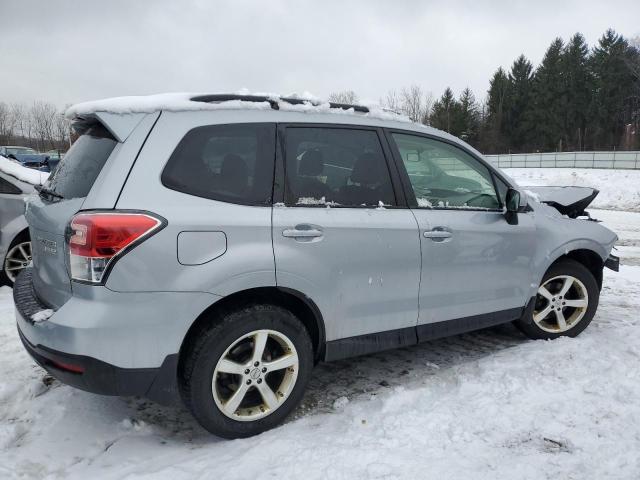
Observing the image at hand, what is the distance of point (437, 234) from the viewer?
3385 mm

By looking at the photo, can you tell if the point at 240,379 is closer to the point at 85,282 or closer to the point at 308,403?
the point at 308,403

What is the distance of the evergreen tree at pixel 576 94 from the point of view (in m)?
61.8

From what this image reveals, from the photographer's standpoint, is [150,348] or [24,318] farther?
[24,318]

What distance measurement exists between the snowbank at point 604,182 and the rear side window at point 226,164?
13962mm

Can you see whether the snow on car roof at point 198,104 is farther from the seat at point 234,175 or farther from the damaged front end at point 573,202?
the damaged front end at point 573,202

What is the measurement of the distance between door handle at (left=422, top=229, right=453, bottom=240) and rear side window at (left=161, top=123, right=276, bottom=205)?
115 cm

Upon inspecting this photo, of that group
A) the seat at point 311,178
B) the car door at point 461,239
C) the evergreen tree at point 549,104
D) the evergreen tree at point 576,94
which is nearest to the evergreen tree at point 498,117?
the evergreen tree at point 549,104

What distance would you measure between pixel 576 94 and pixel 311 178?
69896mm

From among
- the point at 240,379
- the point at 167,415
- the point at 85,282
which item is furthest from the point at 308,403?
the point at 85,282

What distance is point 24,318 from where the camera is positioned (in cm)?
271

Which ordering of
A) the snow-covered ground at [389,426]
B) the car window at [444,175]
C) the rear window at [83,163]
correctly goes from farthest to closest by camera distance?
the car window at [444,175] < the rear window at [83,163] < the snow-covered ground at [389,426]

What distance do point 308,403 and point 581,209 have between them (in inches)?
122

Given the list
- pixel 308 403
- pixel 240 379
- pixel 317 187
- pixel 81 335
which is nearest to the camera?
pixel 81 335

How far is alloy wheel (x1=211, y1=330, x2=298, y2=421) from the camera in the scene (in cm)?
275
